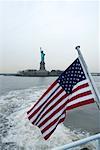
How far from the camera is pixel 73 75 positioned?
395 cm

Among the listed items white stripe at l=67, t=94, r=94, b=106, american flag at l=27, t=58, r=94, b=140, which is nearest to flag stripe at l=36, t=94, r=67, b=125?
american flag at l=27, t=58, r=94, b=140

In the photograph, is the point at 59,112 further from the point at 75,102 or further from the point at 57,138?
the point at 57,138

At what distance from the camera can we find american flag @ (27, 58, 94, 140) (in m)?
3.91

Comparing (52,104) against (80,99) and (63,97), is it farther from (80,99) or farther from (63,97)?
(80,99)

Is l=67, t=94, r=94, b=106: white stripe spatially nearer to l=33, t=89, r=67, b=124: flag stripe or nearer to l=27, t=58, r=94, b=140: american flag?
l=27, t=58, r=94, b=140: american flag

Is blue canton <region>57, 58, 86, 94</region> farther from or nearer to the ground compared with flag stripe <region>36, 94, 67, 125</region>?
farther from the ground

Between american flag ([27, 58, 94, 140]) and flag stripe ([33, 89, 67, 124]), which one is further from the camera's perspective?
flag stripe ([33, 89, 67, 124])

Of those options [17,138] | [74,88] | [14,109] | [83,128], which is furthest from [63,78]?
[14,109]

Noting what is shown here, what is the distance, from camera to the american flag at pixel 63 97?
3.91 metres

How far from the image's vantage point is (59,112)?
4.03 metres

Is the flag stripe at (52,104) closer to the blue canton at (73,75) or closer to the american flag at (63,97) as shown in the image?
the american flag at (63,97)

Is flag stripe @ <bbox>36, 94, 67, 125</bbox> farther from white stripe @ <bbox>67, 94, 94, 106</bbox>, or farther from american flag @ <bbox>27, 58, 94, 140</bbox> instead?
white stripe @ <bbox>67, 94, 94, 106</bbox>

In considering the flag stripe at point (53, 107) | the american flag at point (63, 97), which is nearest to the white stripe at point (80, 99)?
the american flag at point (63, 97)

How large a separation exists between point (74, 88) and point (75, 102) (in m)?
0.21
